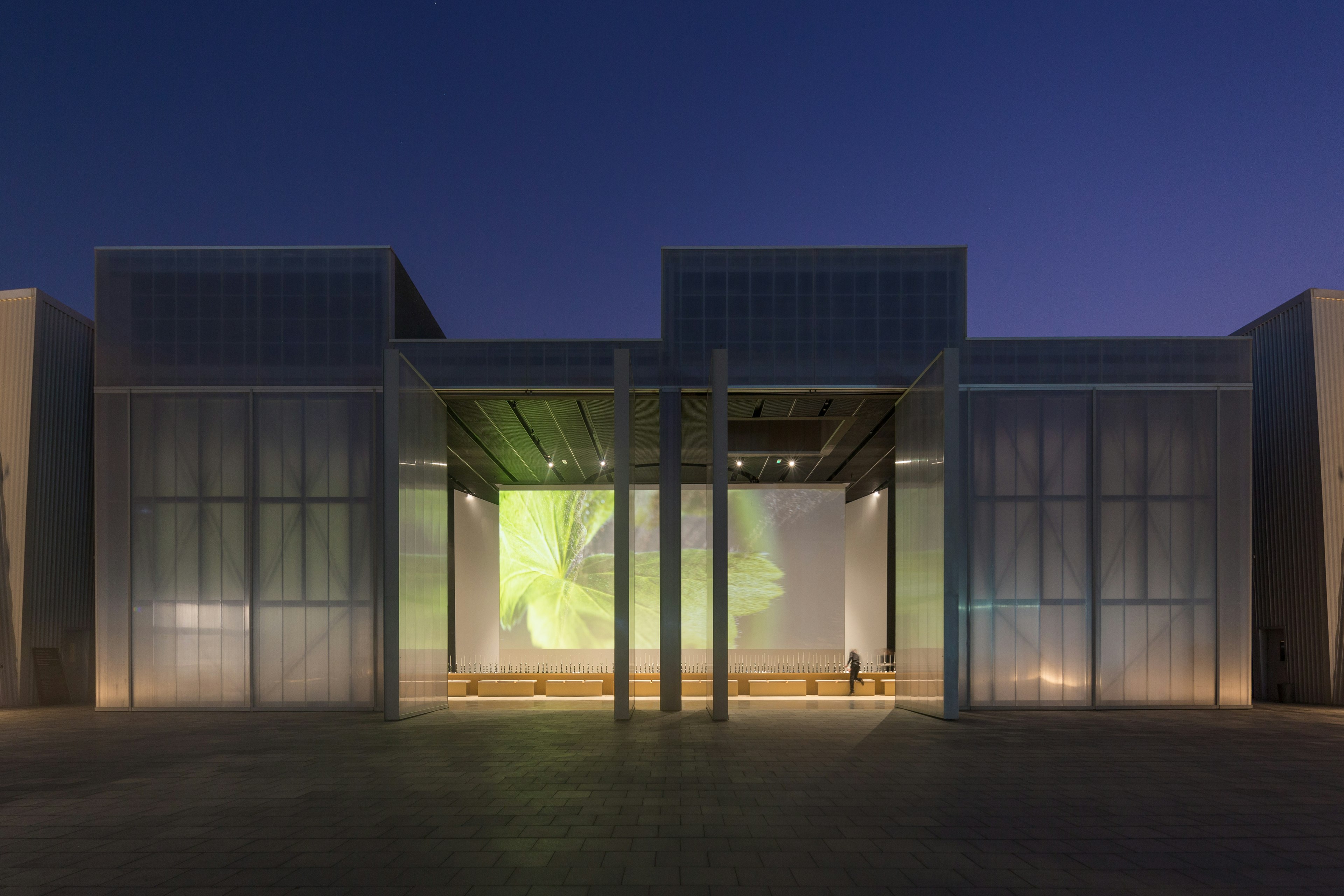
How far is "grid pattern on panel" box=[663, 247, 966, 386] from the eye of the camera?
16078 mm

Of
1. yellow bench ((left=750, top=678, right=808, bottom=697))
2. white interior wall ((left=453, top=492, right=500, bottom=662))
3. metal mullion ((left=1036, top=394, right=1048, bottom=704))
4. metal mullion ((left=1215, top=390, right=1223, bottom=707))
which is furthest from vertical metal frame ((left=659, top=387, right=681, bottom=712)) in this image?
white interior wall ((left=453, top=492, right=500, bottom=662))

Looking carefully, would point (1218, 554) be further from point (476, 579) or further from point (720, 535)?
point (476, 579)

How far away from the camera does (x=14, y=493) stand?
16.5 m

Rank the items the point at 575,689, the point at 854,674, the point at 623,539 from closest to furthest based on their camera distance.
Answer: the point at 623,539 → the point at 575,689 → the point at 854,674

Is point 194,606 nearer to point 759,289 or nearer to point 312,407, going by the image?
point 312,407

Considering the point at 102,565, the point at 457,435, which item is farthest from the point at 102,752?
the point at 457,435

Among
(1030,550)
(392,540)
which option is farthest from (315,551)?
(1030,550)

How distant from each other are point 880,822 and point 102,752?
11.8 metres

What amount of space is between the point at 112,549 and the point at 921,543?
17.1 m

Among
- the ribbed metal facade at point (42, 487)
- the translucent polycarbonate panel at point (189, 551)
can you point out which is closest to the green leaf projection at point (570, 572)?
the ribbed metal facade at point (42, 487)

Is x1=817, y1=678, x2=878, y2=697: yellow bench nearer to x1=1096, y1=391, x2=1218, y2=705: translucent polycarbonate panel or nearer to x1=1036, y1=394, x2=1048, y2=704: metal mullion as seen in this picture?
x1=1036, y1=394, x2=1048, y2=704: metal mullion

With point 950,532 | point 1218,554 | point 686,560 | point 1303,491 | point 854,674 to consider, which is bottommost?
point 854,674

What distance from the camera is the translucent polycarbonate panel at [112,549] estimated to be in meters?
15.6

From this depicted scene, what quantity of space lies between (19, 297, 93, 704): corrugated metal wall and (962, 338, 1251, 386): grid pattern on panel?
66.9ft
